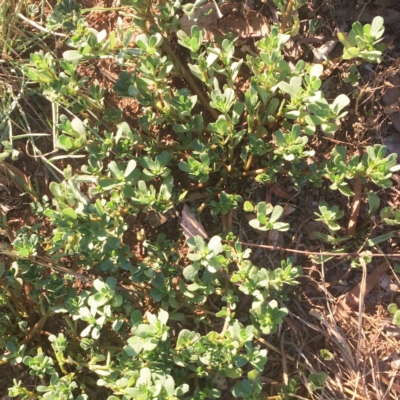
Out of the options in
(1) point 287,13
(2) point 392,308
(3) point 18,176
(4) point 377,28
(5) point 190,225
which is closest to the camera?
(4) point 377,28

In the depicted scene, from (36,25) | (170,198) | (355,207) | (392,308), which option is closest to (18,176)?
(36,25)

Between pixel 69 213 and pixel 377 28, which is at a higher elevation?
pixel 377 28

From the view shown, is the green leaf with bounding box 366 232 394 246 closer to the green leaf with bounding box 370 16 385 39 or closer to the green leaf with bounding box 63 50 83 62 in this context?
the green leaf with bounding box 370 16 385 39

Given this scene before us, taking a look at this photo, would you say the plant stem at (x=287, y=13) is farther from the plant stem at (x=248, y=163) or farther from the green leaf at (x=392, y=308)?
the green leaf at (x=392, y=308)

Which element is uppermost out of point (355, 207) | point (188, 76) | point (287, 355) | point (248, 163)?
point (188, 76)

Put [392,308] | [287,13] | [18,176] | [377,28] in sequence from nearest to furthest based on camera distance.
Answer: [377,28], [287,13], [392,308], [18,176]

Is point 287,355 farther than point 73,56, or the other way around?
point 287,355

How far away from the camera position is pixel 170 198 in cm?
231

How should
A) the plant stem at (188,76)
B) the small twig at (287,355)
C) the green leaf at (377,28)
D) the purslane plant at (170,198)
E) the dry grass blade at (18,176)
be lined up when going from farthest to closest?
the dry grass blade at (18,176), the small twig at (287,355), the plant stem at (188,76), the purslane plant at (170,198), the green leaf at (377,28)

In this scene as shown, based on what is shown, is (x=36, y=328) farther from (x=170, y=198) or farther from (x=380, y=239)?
(x=380, y=239)

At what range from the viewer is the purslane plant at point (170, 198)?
6.78 feet

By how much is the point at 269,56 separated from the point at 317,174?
0.55 metres

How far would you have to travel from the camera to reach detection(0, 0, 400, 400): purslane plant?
6.78 feet

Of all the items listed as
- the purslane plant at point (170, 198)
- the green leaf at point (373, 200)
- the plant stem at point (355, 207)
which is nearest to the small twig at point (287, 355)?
the purslane plant at point (170, 198)
